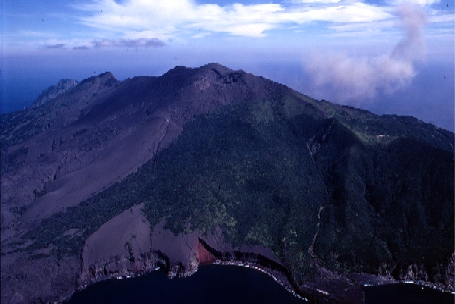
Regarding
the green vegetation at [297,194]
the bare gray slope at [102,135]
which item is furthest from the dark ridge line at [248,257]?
the bare gray slope at [102,135]

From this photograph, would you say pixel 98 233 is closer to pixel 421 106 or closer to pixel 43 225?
pixel 43 225

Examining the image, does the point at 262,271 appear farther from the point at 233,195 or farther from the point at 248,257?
the point at 233,195

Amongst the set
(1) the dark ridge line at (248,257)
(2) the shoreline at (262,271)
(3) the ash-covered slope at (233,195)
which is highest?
(3) the ash-covered slope at (233,195)

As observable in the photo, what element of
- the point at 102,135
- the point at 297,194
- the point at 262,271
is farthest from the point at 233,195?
the point at 102,135

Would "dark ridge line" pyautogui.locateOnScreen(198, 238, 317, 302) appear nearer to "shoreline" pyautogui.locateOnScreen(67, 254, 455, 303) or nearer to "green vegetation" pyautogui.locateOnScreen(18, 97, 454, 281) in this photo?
"shoreline" pyautogui.locateOnScreen(67, 254, 455, 303)

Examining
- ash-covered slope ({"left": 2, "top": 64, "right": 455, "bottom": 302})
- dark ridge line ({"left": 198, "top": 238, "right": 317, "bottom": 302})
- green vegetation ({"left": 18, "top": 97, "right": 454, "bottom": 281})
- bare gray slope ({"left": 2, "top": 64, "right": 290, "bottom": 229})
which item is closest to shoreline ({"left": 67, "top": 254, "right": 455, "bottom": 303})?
dark ridge line ({"left": 198, "top": 238, "right": 317, "bottom": 302})

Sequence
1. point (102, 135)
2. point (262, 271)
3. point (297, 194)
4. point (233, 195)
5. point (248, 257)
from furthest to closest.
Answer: point (102, 135)
point (233, 195)
point (297, 194)
point (248, 257)
point (262, 271)

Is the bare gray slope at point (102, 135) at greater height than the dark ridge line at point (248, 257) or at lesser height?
greater

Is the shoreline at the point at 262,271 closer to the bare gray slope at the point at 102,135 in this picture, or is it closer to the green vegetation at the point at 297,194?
the green vegetation at the point at 297,194
